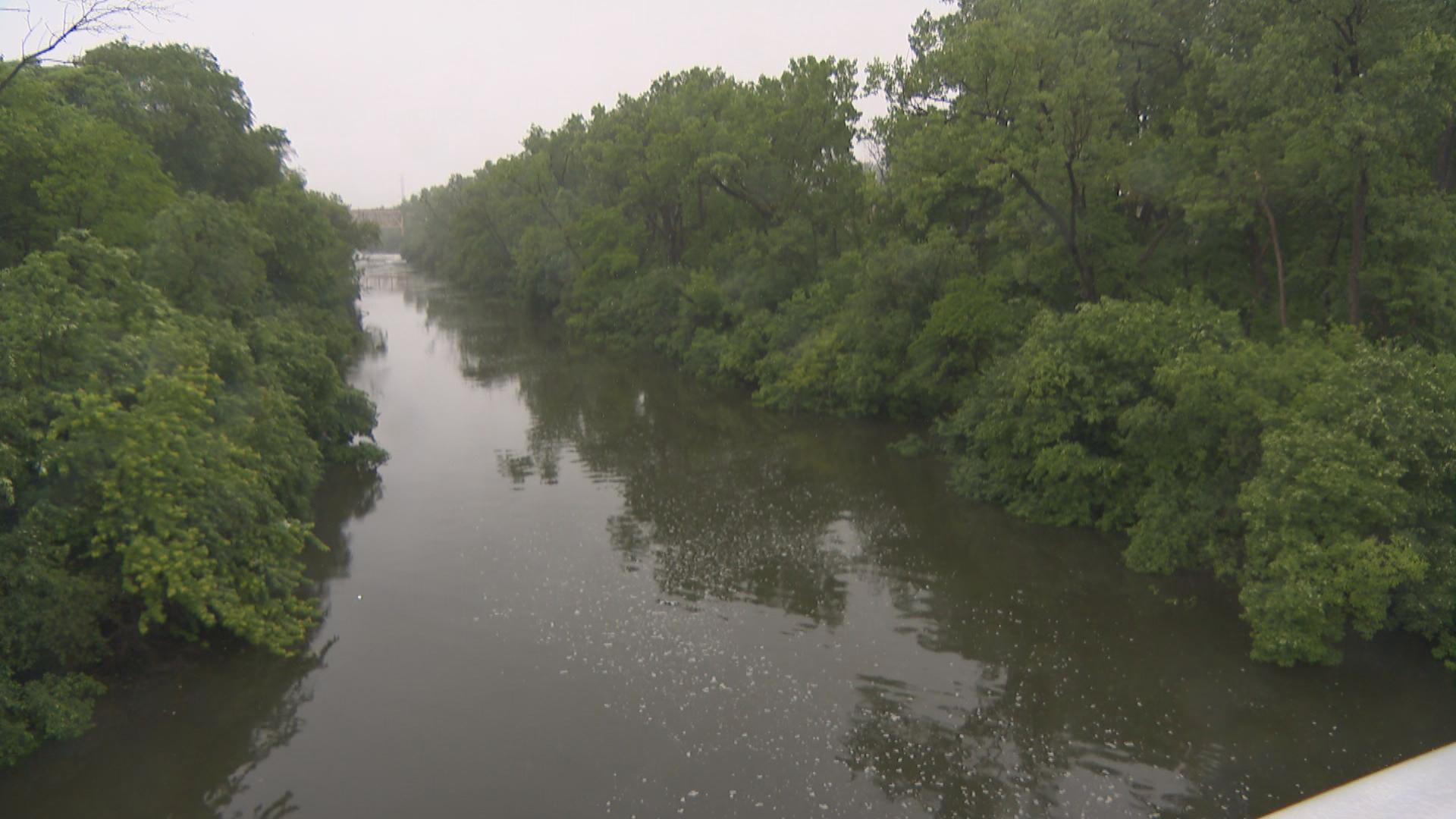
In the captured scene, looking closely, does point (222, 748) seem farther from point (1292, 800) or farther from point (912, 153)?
point (912, 153)

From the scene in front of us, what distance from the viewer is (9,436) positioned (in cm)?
1152

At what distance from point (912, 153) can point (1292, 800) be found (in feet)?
57.9

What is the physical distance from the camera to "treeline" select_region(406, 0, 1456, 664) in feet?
42.0

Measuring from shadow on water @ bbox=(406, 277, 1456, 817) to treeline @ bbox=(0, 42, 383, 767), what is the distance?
623 centimetres

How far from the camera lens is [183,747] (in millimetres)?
11539

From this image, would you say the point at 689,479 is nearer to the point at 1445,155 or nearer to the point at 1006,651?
the point at 1006,651

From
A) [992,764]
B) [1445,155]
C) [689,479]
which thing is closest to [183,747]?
[992,764]

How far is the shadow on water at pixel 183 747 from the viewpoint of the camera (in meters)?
10.4

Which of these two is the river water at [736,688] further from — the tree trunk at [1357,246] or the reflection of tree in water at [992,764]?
the tree trunk at [1357,246]

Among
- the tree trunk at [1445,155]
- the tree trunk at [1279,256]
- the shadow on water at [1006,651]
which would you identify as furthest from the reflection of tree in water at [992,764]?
the tree trunk at [1445,155]

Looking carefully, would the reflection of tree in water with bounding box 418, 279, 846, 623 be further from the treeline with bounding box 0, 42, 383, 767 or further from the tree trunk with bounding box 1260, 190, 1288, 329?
the tree trunk with bounding box 1260, 190, 1288, 329

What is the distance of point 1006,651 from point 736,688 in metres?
4.14

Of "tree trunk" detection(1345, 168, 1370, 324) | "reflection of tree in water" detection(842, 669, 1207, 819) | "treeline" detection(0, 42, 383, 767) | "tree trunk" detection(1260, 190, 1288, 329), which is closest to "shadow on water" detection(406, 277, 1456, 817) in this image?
"reflection of tree in water" detection(842, 669, 1207, 819)

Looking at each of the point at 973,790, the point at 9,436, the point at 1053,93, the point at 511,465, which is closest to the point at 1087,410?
the point at 1053,93
